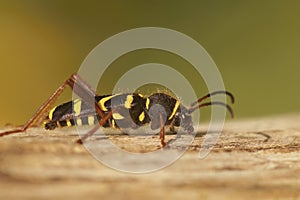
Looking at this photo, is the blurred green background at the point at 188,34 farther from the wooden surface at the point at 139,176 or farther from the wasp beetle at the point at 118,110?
the wooden surface at the point at 139,176

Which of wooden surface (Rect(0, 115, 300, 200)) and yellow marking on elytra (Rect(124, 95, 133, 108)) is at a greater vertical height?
yellow marking on elytra (Rect(124, 95, 133, 108))

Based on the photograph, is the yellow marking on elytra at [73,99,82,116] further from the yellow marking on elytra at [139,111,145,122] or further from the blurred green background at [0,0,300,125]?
the blurred green background at [0,0,300,125]

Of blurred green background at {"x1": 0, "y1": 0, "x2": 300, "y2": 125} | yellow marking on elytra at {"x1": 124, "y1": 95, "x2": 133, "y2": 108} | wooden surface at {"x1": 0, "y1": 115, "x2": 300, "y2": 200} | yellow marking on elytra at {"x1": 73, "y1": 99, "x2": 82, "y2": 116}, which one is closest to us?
wooden surface at {"x1": 0, "y1": 115, "x2": 300, "y2": 200}

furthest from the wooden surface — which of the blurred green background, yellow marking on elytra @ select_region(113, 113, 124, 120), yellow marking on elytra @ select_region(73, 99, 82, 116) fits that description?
the blurred green background

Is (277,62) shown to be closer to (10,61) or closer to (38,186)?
(10,61)

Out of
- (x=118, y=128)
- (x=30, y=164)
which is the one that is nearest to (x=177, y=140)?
(x=118, y=128)

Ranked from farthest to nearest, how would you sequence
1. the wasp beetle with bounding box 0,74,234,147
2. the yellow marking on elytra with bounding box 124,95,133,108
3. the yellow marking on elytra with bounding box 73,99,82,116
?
the yellow marking on elytra with bounding box 124,95,133,108 < the yellow marking on elytra with bounding box 73,99,82,116 < the wasp beetle with bounding box 0,74,234,147

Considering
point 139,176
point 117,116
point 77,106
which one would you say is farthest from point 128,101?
point 139,176
